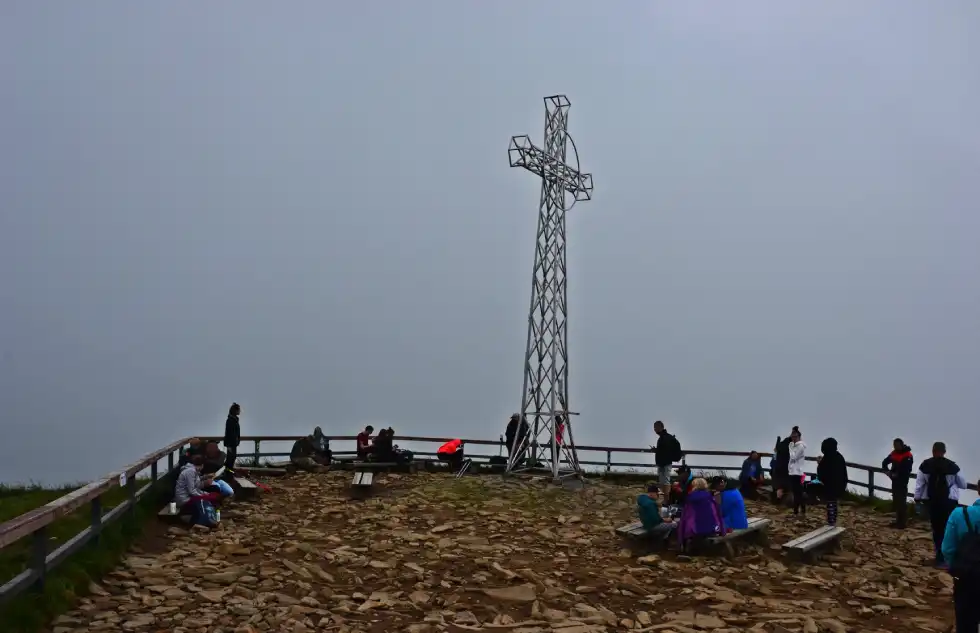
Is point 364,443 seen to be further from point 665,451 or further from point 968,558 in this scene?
point 968,558

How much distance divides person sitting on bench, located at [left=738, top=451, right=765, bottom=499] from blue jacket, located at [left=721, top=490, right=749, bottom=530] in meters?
6.48

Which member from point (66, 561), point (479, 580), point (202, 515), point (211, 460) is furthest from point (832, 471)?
point (66, 561)

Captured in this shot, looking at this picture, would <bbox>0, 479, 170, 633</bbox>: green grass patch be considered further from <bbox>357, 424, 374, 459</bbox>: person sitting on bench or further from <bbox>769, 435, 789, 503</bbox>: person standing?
<bbox>769, 435, 789, 503</bbox>: person standing

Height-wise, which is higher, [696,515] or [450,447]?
[450,447]

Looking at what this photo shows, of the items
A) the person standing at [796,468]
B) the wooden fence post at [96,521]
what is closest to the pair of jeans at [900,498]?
the person standing at [796,468]

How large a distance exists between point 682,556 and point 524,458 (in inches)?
355

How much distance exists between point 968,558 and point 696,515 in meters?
5.44

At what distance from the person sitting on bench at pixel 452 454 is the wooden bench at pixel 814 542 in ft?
37.2

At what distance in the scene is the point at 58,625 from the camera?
8.13 meters

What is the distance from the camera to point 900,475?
1702 centimetres

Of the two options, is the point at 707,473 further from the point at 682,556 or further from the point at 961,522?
the point at 961,522

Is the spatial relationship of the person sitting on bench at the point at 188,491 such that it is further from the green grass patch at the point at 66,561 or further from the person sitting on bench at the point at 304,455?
the person sitting on bench at the point at 304,455

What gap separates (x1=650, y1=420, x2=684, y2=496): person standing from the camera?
20.8 metres

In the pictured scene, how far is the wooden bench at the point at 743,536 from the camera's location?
12.9 metres
